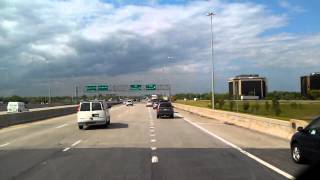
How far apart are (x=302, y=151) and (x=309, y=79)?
103 meters

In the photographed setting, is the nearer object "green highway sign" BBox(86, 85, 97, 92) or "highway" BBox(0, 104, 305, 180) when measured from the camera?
"highway" BBox(0, 104, 305, 180)

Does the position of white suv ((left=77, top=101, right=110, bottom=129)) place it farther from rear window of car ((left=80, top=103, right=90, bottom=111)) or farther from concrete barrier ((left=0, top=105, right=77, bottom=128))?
concrete barrier ((left=0, top=105, right=77, bottom=128))

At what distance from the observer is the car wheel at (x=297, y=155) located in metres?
14.2

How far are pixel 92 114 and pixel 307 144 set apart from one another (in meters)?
22.5

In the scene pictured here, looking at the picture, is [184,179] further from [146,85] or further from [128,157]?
[146,85]

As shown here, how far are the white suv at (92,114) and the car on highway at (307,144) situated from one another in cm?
2098

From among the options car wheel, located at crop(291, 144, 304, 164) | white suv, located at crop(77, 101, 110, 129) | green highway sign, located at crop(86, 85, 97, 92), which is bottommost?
car wheel, located at crop(291, 144, 304, 164)

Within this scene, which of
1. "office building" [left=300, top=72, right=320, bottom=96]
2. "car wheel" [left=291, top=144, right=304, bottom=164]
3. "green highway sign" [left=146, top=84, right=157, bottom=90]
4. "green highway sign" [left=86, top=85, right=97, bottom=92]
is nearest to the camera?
"car wheel" [left=291, top=144, right=304, bottom=164]

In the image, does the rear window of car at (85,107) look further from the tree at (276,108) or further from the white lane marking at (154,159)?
the tree at (276,108)

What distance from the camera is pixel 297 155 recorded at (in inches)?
573

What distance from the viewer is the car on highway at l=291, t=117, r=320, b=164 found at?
42.7 ft

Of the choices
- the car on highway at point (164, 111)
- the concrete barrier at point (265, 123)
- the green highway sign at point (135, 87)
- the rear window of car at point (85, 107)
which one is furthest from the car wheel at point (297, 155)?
the green highway sign at point (135, 87)

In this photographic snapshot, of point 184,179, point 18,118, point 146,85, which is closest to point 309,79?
point 146,85

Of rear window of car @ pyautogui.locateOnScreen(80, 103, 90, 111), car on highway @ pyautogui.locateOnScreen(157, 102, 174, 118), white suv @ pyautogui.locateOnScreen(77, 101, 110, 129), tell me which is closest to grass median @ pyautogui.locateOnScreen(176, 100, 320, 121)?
car on highway @ pyautogui.locateOnScreen(157, 102, 174, 118)
